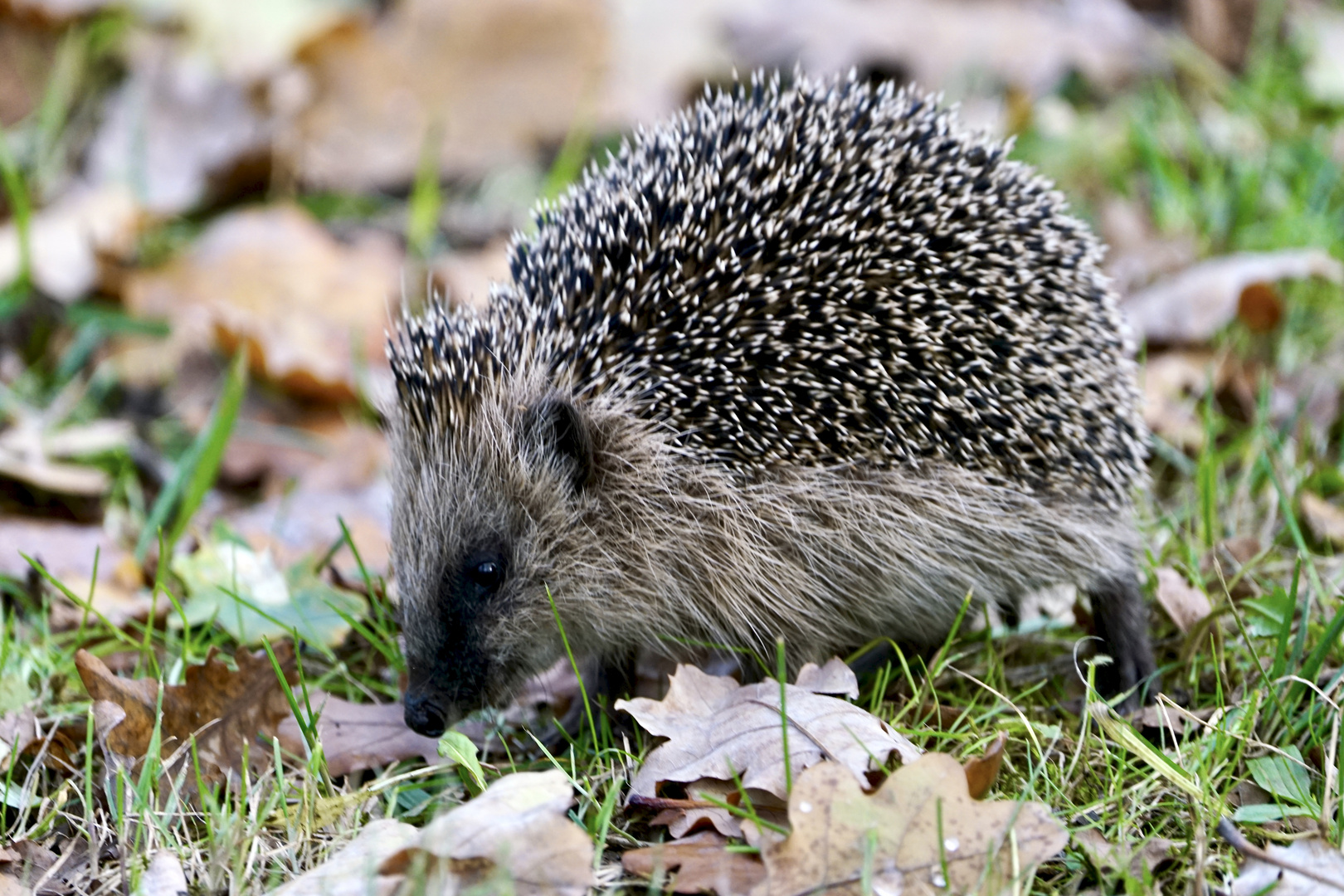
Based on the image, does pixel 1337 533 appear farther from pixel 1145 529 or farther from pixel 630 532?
pixel 630 532

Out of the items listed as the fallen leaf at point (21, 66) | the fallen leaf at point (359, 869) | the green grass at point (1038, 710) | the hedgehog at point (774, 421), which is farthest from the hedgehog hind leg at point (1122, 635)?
the fallen leaf at point (21, 66)

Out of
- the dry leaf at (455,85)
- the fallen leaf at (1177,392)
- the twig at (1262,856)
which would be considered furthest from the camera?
the dry leaf at (455,85)

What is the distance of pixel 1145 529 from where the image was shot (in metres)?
4.55

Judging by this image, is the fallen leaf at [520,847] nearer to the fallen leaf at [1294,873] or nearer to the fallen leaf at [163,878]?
the fallen leaf at [163,878]

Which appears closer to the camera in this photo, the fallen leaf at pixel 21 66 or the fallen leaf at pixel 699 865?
the fallen leaf at pixel 699 865

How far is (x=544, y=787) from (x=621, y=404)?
131cm

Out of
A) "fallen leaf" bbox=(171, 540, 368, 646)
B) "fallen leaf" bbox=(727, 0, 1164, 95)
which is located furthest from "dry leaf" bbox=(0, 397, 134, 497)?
"fallen leaf" bbox=(727, 0, 1164, 95)

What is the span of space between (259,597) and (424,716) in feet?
3.07

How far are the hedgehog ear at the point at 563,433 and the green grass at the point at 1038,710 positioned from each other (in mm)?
742

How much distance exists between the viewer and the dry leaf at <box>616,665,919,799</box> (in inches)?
121

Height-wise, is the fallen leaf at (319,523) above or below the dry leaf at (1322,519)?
below

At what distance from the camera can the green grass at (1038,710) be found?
3.04 m

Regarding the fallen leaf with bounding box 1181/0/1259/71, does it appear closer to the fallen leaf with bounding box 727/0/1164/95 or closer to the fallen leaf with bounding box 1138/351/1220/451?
the fallen leaf with bounding box 727/0/1164/95

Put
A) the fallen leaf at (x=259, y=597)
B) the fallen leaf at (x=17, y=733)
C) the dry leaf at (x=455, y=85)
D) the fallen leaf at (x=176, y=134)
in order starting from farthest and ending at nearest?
the dry leaf at (x=455, y=85), the fallen leaf at (x=176, y=134), the fallen leaf at (x=259, y=597), the fallen leaf at (x=17, y=733)
